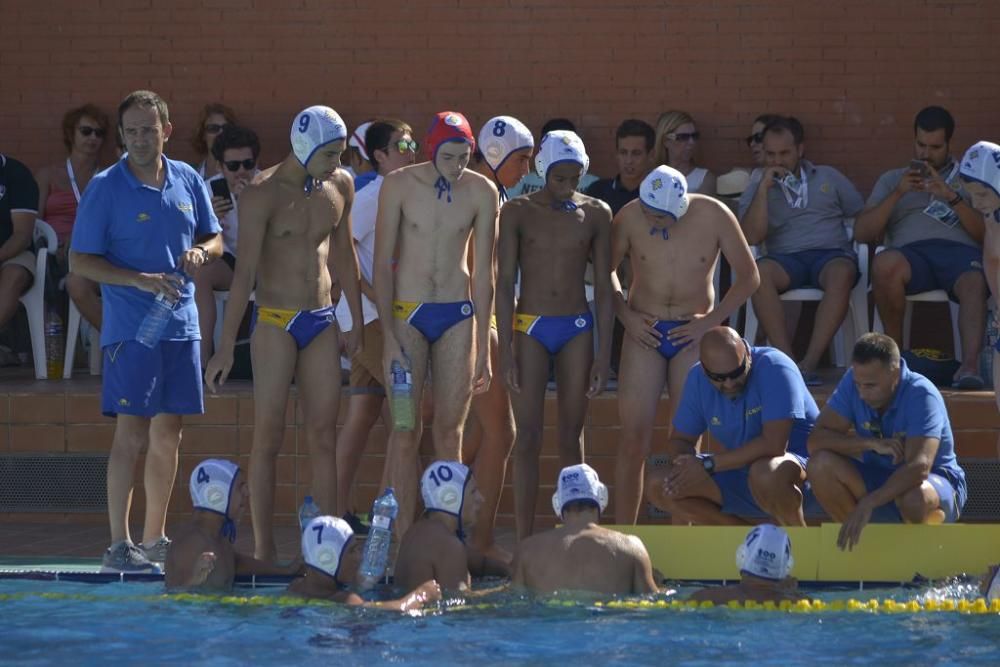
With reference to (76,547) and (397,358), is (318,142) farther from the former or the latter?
(76,547)

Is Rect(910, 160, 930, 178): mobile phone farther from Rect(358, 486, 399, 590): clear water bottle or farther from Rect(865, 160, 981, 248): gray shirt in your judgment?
Rect(358, 486, 399, 590): clear water bottle

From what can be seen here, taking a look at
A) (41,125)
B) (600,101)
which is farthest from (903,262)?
(41,125)

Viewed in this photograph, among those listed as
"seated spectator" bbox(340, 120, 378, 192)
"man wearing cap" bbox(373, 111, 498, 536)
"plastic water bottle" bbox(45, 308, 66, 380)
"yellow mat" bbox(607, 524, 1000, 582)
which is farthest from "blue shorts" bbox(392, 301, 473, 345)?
"plastic water bottle" bbox(45, 308, 66, 380)

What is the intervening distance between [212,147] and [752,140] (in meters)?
3.59

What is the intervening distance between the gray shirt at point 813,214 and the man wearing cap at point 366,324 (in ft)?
8.53

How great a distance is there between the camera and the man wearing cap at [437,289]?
8.29 metres

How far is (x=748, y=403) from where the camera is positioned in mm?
8258

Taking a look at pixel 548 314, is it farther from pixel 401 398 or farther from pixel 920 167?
pixel 920 167

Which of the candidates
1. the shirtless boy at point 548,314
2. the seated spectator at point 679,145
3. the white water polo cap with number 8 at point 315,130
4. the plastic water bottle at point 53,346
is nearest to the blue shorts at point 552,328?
the shirtless boy at point 548,314

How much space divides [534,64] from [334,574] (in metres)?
5.60

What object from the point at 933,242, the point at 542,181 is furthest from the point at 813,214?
the point at 542,181

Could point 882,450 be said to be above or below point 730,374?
below

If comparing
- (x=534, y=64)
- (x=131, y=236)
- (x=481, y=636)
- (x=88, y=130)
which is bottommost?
(x=481, y=636)

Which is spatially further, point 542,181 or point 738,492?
point 542,181
